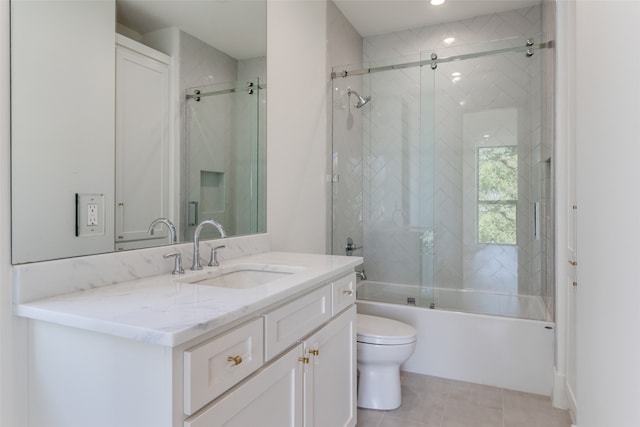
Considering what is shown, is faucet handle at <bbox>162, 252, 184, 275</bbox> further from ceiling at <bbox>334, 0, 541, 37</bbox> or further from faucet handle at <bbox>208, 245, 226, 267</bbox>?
ceiling at <bbox>334, 0, 541, 37</bbox>

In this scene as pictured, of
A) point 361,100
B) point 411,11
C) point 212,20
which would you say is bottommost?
point 212,20

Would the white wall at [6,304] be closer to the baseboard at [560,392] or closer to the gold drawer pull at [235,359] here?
the gold drawer pull at [235,359]

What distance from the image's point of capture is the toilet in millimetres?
1980

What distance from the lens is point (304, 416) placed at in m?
1.26

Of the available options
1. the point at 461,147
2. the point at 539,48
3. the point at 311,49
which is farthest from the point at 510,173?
the point at 311,49

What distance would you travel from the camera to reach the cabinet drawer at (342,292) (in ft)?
4.94

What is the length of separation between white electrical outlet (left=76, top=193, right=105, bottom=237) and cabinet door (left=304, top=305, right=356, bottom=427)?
0.77m

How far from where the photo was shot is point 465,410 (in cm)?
203

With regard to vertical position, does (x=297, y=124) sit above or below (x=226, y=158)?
above

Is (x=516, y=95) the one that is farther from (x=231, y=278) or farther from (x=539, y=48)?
(x=231, y=278)

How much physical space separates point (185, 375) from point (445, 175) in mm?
2839

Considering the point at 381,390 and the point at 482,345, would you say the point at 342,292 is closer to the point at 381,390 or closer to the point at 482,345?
the point at 381,390

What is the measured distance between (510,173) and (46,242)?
302 cm

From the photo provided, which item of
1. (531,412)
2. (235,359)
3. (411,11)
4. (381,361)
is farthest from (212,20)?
(531,412)
